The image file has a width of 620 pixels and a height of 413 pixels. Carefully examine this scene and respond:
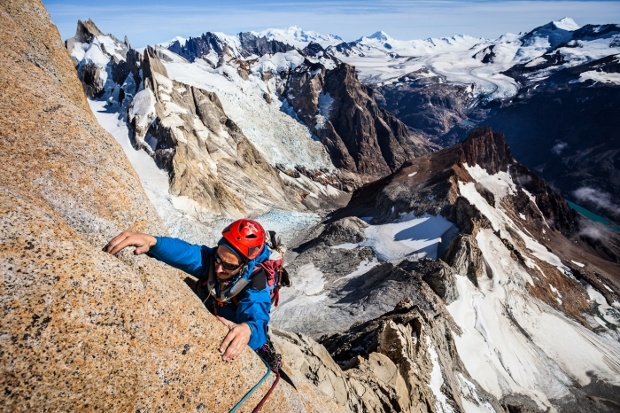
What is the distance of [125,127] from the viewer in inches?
2874

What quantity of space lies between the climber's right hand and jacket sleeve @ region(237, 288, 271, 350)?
171 centimetres

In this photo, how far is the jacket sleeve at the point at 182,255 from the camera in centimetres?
571

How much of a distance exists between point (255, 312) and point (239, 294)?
20.1 inches

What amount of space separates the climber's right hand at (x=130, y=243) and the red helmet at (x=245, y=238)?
3.71ft

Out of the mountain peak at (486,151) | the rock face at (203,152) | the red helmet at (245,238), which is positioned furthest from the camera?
the mountain peak at (486,151)

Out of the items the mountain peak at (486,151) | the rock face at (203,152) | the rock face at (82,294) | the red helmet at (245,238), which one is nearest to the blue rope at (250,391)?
the rock face at (82,294)

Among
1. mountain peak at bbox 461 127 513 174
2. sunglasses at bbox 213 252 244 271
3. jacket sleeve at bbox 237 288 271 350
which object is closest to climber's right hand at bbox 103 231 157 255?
sunglasses at bbox 213 252 244 271

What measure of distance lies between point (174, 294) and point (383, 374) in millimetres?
11203

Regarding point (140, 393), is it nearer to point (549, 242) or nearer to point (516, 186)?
point (549, 242)

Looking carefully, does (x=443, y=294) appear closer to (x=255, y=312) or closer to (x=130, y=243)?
(x=255, y=312)

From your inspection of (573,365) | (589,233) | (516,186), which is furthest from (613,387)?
(589,233)

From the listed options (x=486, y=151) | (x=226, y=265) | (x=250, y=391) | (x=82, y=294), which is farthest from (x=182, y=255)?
(x=486, y=151)

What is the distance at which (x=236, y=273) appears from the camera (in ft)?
19.8

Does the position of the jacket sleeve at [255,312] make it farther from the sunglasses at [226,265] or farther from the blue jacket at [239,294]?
the sunglasses at [226,265]
